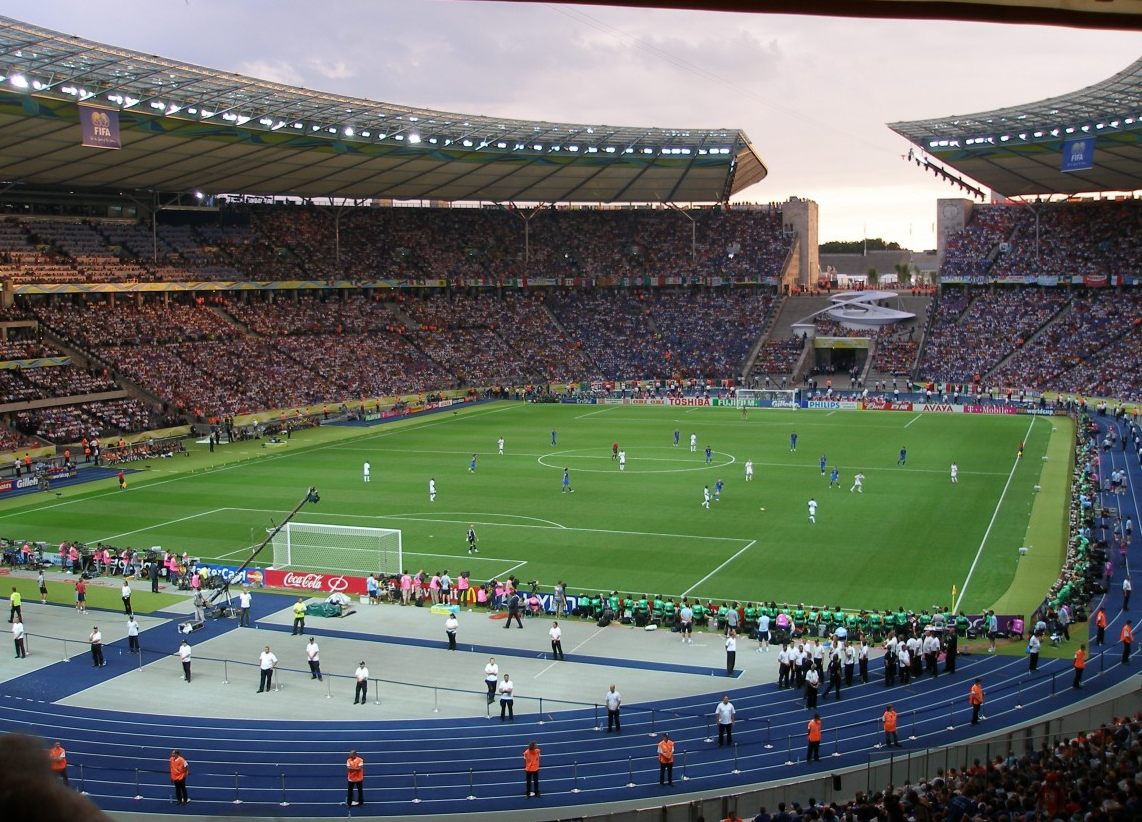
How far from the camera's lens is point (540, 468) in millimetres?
53750

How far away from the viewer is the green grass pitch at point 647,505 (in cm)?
3478

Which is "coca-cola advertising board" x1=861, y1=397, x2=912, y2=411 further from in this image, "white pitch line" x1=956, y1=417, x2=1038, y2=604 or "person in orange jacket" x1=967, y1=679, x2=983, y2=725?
"person in orange jacket" x1=967, y1=679, x2=983, y2=725

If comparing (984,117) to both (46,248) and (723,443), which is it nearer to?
(723,443)

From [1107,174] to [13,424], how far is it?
77.4 m

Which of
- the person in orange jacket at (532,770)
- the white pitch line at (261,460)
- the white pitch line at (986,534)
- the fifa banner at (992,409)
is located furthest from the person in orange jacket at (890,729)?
the fifa banner at (992,409)

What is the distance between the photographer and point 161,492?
49.6 m

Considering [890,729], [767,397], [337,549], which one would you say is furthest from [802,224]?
[890,729]

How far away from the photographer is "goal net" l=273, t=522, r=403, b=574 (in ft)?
115

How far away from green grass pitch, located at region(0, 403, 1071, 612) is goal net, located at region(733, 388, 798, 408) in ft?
34.8

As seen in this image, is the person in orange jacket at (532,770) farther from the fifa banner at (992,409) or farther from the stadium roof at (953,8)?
the fifa banner at (992,409)

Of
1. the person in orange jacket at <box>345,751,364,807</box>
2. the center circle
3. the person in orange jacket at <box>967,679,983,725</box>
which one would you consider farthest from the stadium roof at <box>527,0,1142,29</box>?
the center circle

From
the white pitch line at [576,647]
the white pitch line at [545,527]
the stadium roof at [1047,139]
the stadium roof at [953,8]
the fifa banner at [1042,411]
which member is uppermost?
the stadium roof at [1047,139]

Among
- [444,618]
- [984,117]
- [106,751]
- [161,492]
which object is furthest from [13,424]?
[984,117]

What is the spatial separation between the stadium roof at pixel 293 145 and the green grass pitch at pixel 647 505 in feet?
60.8
